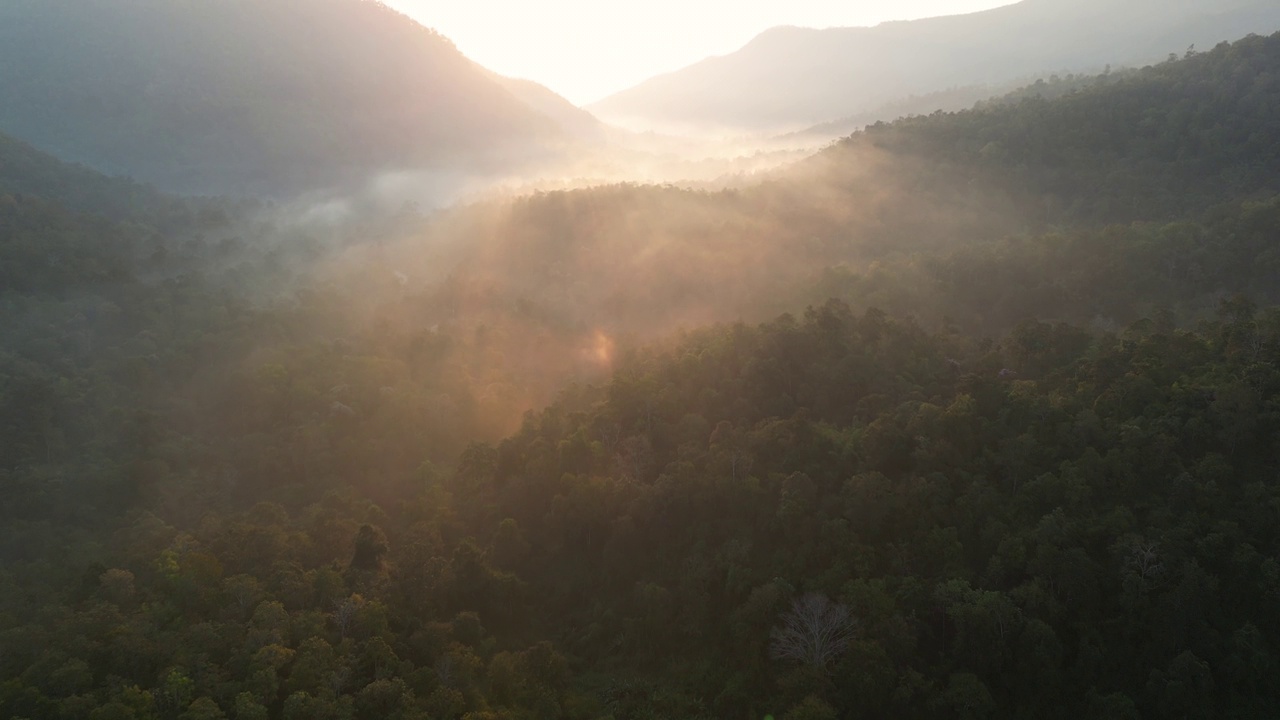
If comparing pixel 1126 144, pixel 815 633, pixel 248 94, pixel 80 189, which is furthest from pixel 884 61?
pixel 815 633

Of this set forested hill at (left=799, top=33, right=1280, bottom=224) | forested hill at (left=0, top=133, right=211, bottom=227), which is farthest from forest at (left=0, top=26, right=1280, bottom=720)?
forested hill at (left=0, top=133, right=211, bottom=227)

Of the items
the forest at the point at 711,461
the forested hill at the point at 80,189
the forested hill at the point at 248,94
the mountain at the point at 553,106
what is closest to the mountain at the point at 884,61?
the mountain at the point at 553,106

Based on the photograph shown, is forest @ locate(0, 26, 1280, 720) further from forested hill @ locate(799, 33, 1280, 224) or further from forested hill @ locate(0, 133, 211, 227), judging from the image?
forested hill @ locate(0, 133, 211, 227)

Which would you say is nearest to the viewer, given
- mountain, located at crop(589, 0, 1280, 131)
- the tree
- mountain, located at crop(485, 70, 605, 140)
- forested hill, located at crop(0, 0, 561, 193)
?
the tree

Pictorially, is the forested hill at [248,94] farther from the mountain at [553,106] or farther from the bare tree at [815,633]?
the bare tree at [815,633]

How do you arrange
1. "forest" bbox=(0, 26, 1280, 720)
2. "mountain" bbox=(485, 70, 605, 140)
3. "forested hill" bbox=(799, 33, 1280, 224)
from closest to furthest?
"forest" bbox=(0, 26, 1280, 720) → "forested hill" bbox=(799, 33, 1280, 224) → "mountain" bbox=(485, 70, 605, 140)
